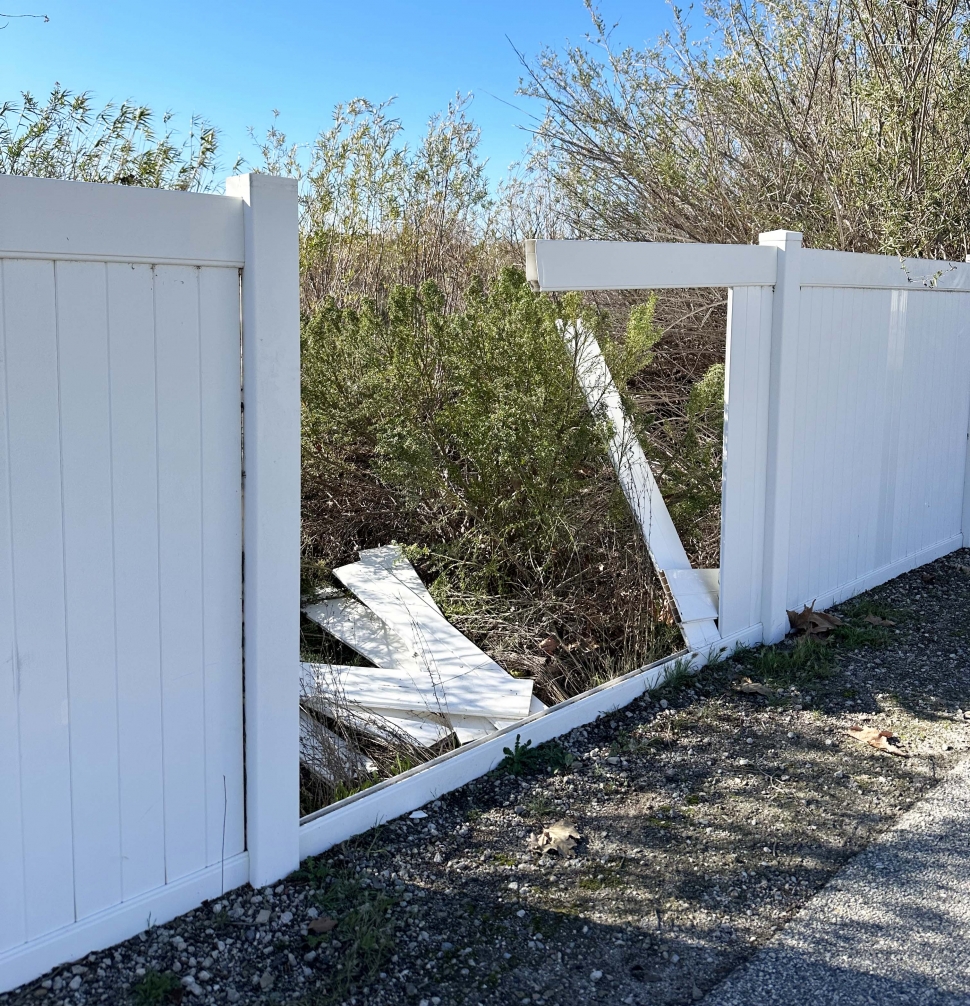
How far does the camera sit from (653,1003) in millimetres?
2500

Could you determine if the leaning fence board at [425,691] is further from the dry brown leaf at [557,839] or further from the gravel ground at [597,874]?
the dry brown leaf at [557,839]

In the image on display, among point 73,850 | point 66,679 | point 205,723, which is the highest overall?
point 66,679

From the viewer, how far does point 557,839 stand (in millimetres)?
3223

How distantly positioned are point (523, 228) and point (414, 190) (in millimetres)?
1665

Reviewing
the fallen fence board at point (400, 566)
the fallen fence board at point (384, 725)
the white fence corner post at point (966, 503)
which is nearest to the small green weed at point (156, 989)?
the fallen fence board at point (384, 725)

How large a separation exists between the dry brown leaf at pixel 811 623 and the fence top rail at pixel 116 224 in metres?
3.73

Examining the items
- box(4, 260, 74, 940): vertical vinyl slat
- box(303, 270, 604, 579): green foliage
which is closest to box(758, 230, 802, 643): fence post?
box(303, 270, 604, 579): green foliage

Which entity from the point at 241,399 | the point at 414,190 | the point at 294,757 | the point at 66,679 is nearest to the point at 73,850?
the point at 66,679

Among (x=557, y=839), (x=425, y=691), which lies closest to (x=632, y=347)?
(x=425, y=691)

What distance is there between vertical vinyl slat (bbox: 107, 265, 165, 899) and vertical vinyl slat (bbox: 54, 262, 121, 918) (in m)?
0.02

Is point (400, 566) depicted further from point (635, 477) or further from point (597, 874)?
point (597, 874)

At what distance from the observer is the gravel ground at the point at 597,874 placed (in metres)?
2.54

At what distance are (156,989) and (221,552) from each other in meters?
1.08

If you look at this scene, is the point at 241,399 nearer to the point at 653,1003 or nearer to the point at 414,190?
the point at 653,1003
